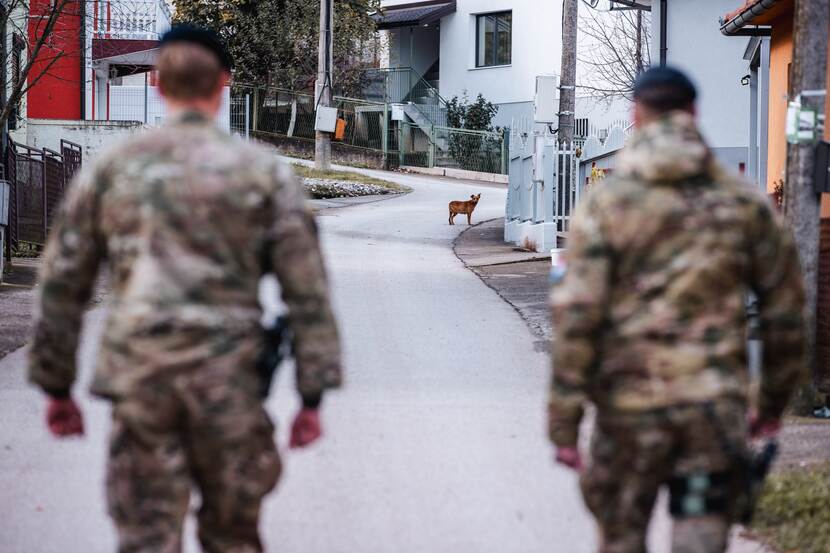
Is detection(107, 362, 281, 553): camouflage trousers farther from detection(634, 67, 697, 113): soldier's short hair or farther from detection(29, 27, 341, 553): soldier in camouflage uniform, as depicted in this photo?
detection(634, 67, 697, 113): soldier's short hair

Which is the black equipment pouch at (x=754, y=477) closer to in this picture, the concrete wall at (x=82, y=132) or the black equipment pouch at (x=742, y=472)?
the black equipment pouch at (x=742, y=472)

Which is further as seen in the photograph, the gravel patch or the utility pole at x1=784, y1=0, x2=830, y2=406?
the gravel patch

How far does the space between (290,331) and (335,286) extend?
11.3 meters

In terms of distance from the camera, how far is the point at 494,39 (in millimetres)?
42688

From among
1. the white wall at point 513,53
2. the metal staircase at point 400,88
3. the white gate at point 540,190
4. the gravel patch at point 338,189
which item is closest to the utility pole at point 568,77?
the white gate at point 540,190

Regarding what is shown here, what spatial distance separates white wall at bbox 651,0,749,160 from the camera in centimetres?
2345

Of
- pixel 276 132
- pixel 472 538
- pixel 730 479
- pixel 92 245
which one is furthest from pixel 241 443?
pixel 276 132

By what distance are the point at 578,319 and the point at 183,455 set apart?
1177mm

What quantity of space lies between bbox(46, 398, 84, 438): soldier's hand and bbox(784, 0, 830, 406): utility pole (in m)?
5.58

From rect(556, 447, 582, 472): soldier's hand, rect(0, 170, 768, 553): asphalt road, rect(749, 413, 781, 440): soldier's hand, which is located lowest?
rect(0, 170, 768, 553): asphalt road

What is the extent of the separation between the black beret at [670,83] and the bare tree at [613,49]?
2811 centimetres

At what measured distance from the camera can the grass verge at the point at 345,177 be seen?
3206cm

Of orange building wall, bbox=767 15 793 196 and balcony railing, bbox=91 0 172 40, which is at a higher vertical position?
balcony railing, bbox=91 0 172 40

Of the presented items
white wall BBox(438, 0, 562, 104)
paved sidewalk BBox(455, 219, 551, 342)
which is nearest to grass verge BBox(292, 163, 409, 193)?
paved sidewalk BBox(455, 219, 551, 342)
